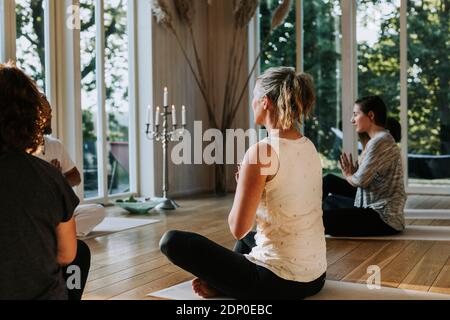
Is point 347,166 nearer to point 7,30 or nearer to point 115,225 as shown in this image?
point 115,225

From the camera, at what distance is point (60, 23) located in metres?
5.25

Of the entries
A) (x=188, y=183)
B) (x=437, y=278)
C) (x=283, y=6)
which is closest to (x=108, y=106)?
(x=188, y=183)

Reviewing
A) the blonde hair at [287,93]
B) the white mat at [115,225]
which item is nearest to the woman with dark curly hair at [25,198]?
the blonde hair at [287,93]

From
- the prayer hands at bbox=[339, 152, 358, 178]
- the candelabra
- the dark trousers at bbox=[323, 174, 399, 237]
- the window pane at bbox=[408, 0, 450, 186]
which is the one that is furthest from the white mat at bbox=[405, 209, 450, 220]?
the candelabra

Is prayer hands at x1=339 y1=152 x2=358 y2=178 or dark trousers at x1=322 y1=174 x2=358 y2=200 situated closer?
prayer hands at x1=339 y1=152 x2=358 y2=178

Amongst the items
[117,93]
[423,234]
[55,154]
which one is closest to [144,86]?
[117,93]

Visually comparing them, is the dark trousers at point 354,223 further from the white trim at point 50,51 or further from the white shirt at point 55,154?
the white trim at point 50,51

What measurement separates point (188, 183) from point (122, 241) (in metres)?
2.92

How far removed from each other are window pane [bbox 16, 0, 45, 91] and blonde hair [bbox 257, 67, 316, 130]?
2969 mm

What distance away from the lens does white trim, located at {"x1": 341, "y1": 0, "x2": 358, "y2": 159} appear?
6648 millimetres

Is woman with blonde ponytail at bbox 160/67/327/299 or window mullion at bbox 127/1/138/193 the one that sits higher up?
window mullion at bbox 127/1/138/193

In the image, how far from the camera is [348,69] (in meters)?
6.66

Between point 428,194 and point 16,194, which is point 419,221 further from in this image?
point 16,194

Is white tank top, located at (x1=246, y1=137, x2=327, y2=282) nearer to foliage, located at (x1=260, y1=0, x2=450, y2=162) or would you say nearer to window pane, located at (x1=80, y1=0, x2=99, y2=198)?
window pane, located at (x1=80, y1=0, x2=99, y2=198)
